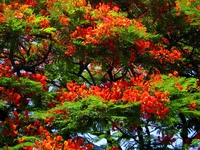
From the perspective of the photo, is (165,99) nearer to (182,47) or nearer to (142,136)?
(142,136)

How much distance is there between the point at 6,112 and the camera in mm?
7965

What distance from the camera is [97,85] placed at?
7.93 metres

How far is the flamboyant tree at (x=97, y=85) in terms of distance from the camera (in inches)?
261

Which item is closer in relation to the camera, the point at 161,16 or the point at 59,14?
the point at 59,14

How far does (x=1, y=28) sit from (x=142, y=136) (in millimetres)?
3749

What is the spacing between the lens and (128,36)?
7.41m

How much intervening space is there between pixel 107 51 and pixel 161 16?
209 centimetres

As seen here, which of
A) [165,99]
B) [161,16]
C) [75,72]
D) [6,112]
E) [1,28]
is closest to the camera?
[165,99]

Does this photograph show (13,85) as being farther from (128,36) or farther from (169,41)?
(169,41)

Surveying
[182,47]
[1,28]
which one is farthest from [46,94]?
[182,47]

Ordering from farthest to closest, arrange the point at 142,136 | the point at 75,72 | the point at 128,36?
the point at 75,72 → the point at 142,136 → the point at 128,36

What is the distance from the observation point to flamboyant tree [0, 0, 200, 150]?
6641 mm

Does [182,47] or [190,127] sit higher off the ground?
[182,47]

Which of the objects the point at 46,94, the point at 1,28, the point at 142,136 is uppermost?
the point at 1,28
